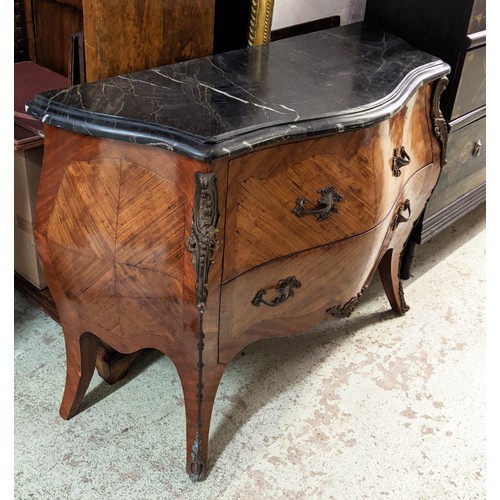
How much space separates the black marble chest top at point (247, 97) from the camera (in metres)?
1.20

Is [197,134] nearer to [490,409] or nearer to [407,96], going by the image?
[407,96]

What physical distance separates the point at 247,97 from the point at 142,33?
36cm

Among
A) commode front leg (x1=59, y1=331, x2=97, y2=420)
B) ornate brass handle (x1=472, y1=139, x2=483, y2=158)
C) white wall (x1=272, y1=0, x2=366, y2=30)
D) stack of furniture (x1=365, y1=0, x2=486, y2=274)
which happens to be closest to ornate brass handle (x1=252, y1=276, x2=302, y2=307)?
commode front leg (x1=59, y1=331, x2=97, y2=420)

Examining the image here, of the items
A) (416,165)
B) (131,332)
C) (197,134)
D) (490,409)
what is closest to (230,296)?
(131,332)

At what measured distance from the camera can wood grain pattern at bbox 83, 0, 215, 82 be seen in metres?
1.47

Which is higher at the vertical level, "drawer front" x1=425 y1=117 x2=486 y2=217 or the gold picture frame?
the gold picture frame

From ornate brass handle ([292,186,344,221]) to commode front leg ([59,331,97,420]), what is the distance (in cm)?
62

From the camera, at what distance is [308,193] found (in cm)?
138

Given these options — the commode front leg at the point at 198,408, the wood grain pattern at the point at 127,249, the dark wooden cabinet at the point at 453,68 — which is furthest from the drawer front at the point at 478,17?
the commode front leg at the point at 198,408

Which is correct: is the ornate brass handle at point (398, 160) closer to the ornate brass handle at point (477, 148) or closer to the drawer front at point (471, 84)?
the drawer front at point (471, 84)

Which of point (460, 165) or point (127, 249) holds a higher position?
point (127, 249)

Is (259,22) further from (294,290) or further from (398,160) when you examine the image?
(294,290)

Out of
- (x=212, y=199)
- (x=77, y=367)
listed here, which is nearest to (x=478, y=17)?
(x=212, y=199)

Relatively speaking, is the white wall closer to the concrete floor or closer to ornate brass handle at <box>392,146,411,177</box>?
ornate brass handle at <box>392,146,411,177</box>
